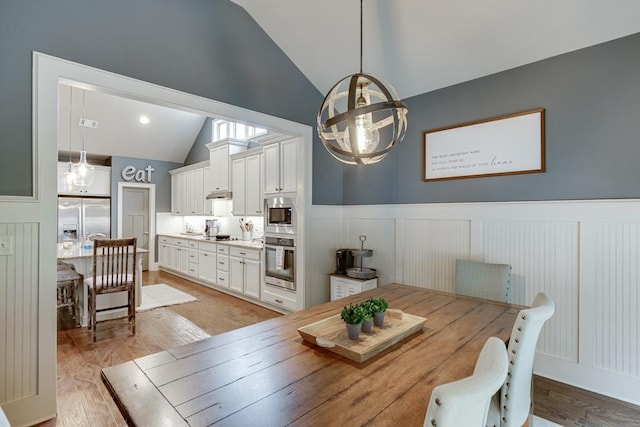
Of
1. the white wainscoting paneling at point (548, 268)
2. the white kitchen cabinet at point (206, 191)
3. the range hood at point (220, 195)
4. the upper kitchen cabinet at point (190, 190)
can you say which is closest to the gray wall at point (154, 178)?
the upper kitchen cabinet at point (190, 190)

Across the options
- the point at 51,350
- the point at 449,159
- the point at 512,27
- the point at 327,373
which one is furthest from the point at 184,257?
the point at 512,27

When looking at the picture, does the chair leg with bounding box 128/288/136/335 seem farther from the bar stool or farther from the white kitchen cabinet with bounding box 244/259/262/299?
the white kitchen cabinet with bounding box 244/259/262/299

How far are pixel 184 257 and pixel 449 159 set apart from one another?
5.48 m

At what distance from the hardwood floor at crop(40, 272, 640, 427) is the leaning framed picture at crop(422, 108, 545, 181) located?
186 cm

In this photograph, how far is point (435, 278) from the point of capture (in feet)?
10.9

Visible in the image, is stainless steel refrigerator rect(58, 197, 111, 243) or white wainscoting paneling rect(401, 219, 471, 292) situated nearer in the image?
white wainscoting paneling rect(401, 219, 471, 292)

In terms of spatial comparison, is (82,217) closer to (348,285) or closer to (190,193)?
(190,193)

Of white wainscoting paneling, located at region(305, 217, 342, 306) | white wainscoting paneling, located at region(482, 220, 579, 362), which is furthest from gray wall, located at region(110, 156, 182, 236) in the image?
white wainscoting paneling, located at region(482, 220, 579, 362)

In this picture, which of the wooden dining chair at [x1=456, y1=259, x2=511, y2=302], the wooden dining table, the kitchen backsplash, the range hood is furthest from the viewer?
the kitchen backsplash

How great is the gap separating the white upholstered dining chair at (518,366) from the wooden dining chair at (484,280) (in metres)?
1.09

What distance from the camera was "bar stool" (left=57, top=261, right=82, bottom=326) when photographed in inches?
148

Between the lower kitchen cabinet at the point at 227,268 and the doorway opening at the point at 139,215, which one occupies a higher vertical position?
the doorway opening at the point at 139,215

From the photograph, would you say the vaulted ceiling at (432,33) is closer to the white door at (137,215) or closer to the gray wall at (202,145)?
the gray wall at (202,145)

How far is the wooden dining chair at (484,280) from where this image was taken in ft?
7.89
